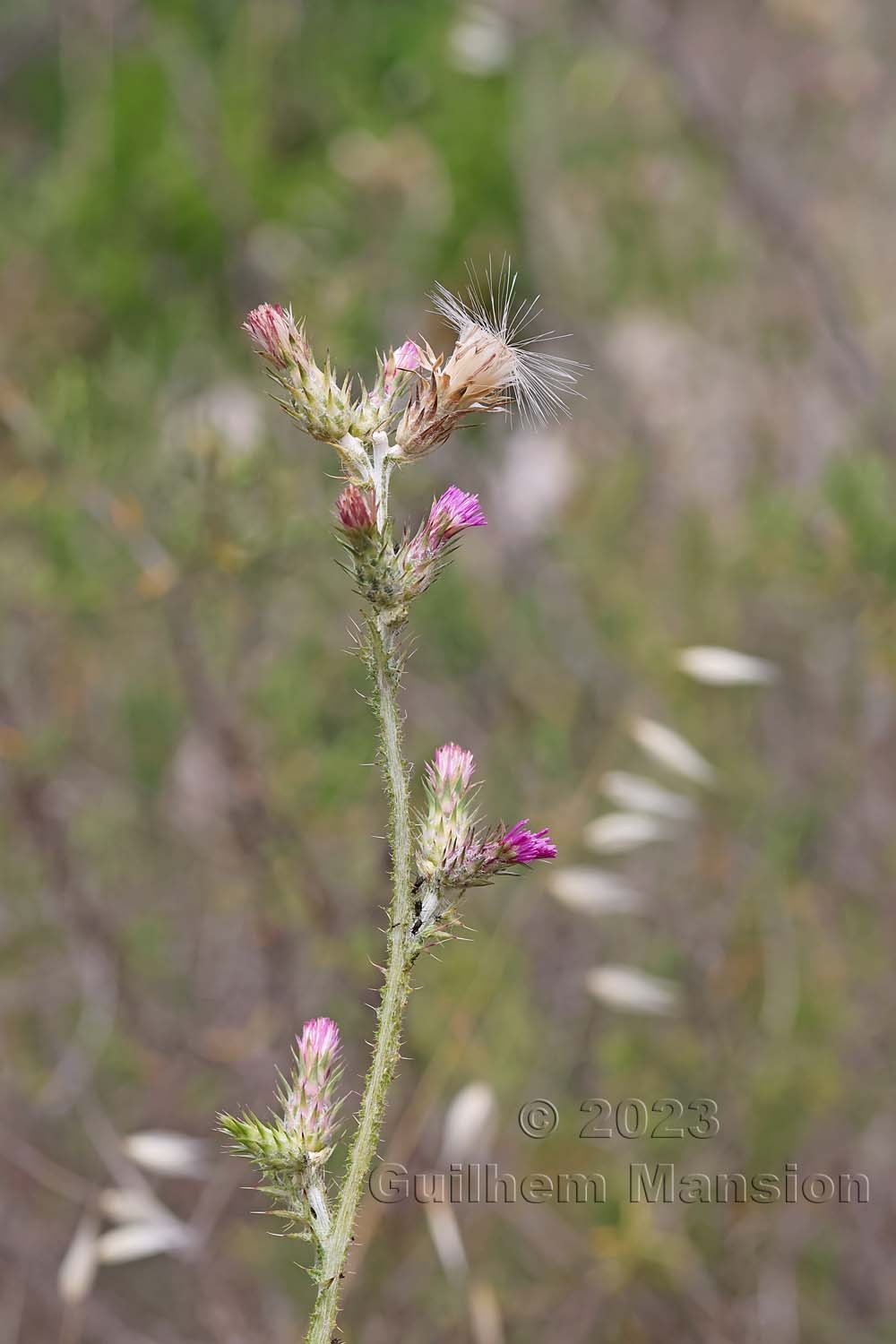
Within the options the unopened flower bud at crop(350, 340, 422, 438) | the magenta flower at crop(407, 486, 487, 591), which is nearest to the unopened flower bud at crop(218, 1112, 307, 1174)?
the magenta flower at crop(407, 486, 487, 591)

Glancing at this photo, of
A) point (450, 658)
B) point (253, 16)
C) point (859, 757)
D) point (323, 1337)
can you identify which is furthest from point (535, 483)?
point (323, 1337)

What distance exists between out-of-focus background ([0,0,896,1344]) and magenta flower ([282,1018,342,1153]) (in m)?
0.76

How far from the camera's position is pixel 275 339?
2.99 ft

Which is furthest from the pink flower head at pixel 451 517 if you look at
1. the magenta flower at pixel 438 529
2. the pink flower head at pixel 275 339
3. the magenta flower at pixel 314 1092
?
the magenta flower at pixel 314 1092

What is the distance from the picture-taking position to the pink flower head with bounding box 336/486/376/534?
85 centimetres

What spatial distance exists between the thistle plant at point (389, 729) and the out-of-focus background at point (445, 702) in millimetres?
782

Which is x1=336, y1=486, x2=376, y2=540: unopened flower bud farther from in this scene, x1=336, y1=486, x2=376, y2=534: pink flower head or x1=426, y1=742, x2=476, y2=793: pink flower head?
x1=426, y1=742, x2=476, y2=793: pink flower head

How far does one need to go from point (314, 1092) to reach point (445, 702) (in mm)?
2800

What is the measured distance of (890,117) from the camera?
523 cm

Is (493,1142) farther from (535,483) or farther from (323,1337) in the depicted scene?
(535,483)

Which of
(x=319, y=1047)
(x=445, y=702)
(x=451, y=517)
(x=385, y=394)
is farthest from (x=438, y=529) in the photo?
(x=445, y=702)

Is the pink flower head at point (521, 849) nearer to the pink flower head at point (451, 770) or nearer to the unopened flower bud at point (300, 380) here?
the pink flower head at point (451, 770)

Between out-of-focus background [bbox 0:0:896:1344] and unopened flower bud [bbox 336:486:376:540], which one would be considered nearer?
unopened flower bud [bbox 336:486:376:540]

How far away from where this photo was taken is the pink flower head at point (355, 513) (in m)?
0.85
